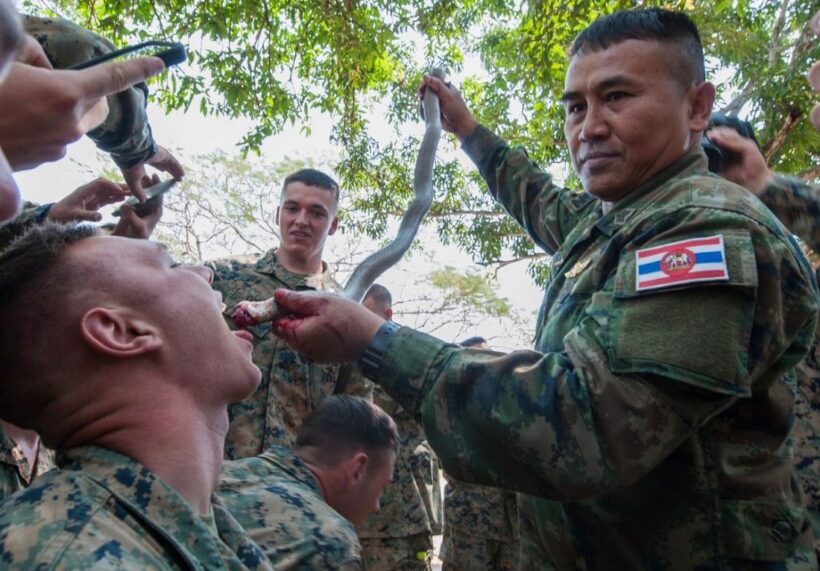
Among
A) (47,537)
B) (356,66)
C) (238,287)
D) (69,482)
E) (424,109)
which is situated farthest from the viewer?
(356,66)

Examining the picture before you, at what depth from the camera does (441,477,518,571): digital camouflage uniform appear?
19.5ft

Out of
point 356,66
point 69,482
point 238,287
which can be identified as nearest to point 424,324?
point 356,66

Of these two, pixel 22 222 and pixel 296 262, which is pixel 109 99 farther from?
pixel 296 262

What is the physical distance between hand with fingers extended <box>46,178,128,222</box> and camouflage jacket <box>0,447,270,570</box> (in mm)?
1529

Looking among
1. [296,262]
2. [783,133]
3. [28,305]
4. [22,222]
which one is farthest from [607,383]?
[783,133]

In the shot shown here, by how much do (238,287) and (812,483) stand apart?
10.8 ft

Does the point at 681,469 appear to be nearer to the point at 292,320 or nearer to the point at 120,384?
the point at 292,320

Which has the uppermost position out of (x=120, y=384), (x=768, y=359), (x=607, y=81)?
(x=607, y=81)

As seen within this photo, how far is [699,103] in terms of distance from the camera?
2.42m

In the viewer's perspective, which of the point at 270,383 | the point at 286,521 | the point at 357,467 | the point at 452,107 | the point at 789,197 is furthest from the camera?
the point at 270,383

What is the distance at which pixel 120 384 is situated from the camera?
1.73 meters

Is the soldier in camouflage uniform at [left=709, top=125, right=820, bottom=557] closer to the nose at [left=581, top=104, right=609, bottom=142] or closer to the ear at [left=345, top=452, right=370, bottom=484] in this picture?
the nose at [left=581, top=104, right=609, bottom=142]

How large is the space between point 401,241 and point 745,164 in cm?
148

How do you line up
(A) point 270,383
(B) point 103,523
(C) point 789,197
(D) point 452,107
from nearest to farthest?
(B) point 103,523
(C) point 789,197
(D) point 452,107
(A) point 270,383
